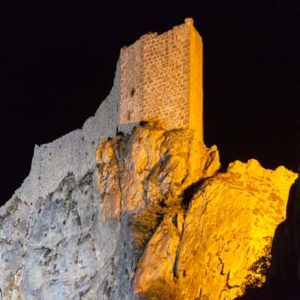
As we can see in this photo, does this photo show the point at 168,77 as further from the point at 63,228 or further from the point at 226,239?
the point at 63,228

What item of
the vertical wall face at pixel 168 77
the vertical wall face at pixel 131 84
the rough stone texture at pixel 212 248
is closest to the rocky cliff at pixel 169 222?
the rough stone texture at pixel 212 248

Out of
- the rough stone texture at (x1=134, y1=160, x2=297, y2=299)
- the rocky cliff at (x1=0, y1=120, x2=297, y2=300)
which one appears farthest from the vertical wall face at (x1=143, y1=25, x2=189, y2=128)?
the rough stone texture at (x1=134, y1=160, x2=297, y2=299)

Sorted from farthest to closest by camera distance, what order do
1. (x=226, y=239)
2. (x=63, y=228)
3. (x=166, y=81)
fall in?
(x=63, y=228)
(x=166, y=81)
(x=226, y=239)

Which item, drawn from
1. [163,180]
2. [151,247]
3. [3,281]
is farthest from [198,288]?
[3,281]

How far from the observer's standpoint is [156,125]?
21.7 metres

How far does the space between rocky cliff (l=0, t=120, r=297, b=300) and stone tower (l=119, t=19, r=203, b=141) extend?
24.1 inches

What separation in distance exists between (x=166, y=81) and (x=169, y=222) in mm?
4908

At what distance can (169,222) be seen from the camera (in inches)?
773

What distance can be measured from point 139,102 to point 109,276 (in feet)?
18.5

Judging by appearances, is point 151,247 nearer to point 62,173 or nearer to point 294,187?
point 294,187

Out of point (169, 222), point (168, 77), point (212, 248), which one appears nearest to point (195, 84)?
point (168, 77)

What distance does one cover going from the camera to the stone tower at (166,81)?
21.7 metres

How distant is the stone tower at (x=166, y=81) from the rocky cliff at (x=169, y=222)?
0.61m

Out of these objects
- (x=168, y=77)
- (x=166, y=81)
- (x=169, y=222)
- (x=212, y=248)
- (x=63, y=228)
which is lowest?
(x=212, y=248)
